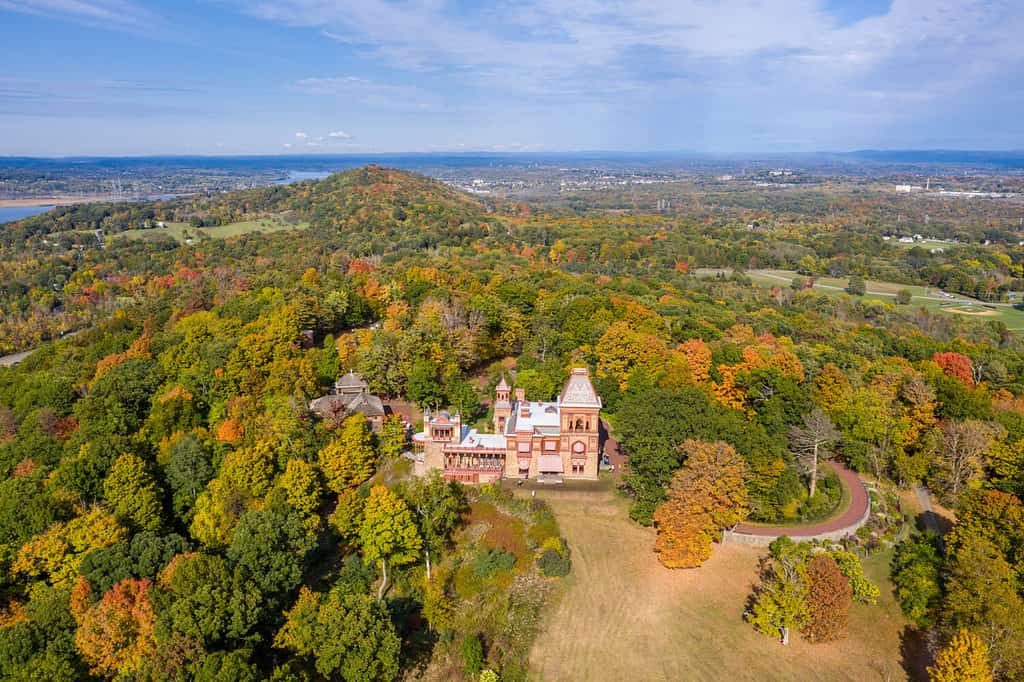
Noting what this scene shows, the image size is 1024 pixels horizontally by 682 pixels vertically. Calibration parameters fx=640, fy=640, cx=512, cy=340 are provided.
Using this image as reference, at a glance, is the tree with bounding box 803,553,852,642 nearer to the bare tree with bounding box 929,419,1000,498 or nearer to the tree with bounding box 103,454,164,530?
the bare tree with bounding box 929,419,1000,498

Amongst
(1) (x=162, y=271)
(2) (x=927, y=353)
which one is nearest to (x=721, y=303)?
(2) (x=927, y=353)

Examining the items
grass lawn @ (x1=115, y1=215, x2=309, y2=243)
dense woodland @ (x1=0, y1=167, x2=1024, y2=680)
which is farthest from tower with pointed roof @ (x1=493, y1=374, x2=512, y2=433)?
grass lawn @ (x1=115, y1=215, x2=309, y2=243)

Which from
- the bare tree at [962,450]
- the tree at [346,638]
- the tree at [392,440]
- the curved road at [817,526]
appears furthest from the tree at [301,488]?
the bare tree at [962,450]

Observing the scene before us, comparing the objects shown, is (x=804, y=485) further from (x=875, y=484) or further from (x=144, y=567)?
(x=144, y=567)

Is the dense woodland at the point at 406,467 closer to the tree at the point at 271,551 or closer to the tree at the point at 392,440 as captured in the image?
the tree at the point at 271,551

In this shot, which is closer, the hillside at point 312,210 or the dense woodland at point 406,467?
the dense woodland at point 406,467

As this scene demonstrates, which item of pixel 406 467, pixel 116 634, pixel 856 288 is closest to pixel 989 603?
pixel 406 467
